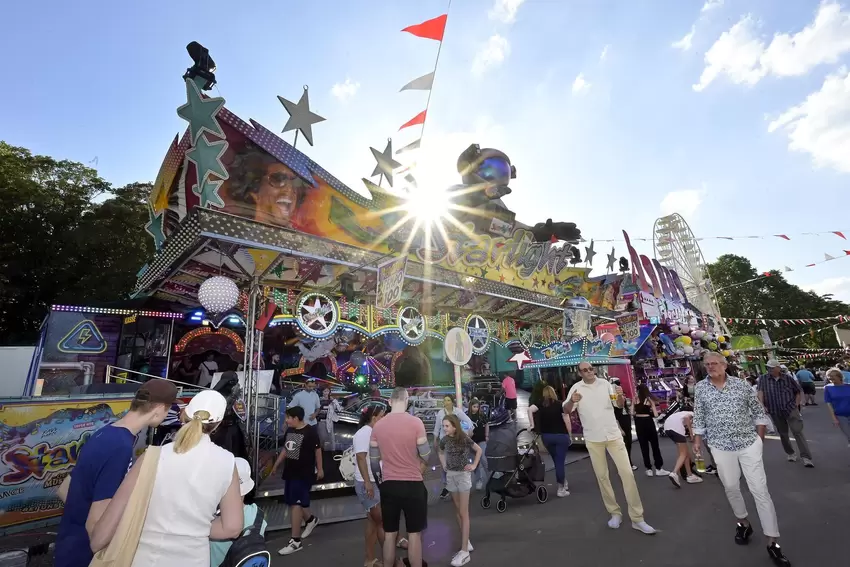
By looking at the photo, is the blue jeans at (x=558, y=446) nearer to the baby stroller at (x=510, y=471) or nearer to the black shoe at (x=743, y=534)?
the baby stroller at (x=510, y=471)

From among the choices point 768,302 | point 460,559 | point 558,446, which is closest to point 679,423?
point 558,446

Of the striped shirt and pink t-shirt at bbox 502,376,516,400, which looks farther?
pink t-shirt at bbox 502,376,516,400

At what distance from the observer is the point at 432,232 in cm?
980

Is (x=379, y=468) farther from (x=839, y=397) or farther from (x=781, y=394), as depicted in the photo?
(x=839, y=397)

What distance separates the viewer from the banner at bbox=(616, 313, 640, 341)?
50.8 ft

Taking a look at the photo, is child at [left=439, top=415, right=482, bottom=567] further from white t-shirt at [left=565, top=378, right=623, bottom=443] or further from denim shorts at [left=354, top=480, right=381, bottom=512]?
white t-shirt at [left=565, top=378, right=623, bottom=443]

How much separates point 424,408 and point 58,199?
55.4ft

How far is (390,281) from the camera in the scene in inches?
306

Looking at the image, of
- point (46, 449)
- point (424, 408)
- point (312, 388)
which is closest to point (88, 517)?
point (46, 449)

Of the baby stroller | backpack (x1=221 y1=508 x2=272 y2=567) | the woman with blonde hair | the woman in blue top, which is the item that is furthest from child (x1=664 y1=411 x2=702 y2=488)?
backpack (x1=221 y1=508 x2=272 y2=567)

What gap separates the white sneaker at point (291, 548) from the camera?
5012 millimetres

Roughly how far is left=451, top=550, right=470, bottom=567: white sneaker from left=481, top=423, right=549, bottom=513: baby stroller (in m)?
2.05

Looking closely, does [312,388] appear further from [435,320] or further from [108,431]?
[108,431]

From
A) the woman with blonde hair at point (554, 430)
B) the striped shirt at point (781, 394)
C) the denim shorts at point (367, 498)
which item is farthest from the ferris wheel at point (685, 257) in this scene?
the denim shorts at point (367, 498)
